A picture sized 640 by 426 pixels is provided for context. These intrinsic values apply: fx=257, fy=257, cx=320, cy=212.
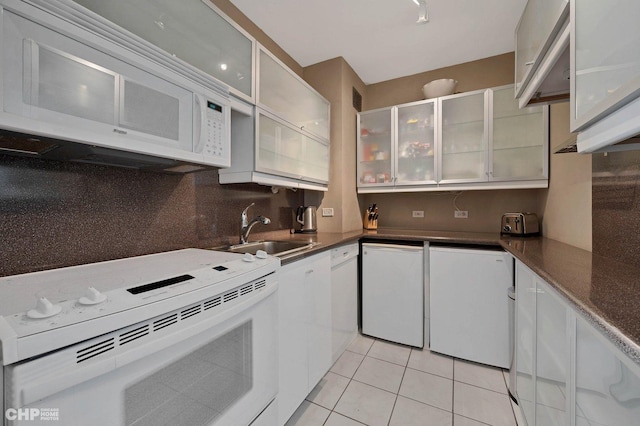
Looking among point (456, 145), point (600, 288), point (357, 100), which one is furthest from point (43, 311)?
point (357, 100)

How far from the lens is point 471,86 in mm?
2613

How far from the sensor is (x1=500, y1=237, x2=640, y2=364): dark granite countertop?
53 centimetres

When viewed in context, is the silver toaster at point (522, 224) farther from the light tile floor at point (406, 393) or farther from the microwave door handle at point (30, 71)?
the microwave door handle at point (30, 71)

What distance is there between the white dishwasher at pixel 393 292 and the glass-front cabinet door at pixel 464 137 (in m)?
0.85

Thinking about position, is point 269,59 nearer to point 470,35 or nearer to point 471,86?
point 470,35

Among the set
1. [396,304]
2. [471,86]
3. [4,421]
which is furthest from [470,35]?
[4,421]

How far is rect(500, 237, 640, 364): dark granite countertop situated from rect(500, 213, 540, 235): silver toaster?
778 millimetres

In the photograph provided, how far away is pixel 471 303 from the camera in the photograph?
1956mm

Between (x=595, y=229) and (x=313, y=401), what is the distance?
1822 millimetres

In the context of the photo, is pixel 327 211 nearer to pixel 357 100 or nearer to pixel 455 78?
pixel 357 100

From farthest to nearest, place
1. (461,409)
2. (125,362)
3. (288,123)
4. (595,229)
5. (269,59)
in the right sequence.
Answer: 1. (288,123)
2. (269,59)
3. (461,409)
4. (595,229)
5. (125,362)

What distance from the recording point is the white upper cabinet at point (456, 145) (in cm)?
217

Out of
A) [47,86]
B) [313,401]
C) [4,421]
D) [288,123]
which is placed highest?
[288,123]
